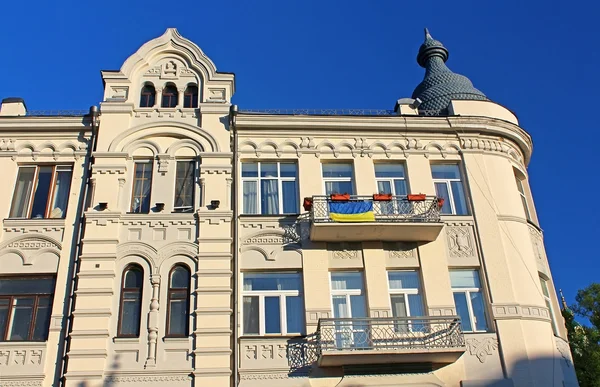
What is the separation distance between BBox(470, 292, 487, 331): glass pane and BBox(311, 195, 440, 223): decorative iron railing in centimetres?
252

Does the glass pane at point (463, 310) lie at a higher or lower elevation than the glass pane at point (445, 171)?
lower

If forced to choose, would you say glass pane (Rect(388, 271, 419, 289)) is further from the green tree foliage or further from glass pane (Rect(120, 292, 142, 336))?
the green tree foliage

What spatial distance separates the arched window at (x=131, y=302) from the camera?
16062 millimetres

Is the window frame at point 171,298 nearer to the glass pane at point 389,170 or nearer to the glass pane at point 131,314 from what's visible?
the glass pane at point 131,314

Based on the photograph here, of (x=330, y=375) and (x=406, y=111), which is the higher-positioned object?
(x=406, y=111)

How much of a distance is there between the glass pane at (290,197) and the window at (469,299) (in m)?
5.17

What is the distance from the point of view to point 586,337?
29.6 metres

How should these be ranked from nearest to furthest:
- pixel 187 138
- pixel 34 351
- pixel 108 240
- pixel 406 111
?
1. pixel 34 351
2. pixel 108 240
3. pixel 187 138
4. pixel 406 111

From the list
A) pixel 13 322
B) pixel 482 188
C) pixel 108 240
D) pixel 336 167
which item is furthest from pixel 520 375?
pixel 13 322

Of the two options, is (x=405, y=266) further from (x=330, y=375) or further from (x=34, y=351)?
(x=34, y=351)

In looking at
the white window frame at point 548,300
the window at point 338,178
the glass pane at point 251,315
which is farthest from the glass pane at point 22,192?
the white window frame at point 548,300

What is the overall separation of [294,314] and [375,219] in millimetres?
3581

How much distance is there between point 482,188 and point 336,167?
476 cm

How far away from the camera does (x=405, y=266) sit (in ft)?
57.9
